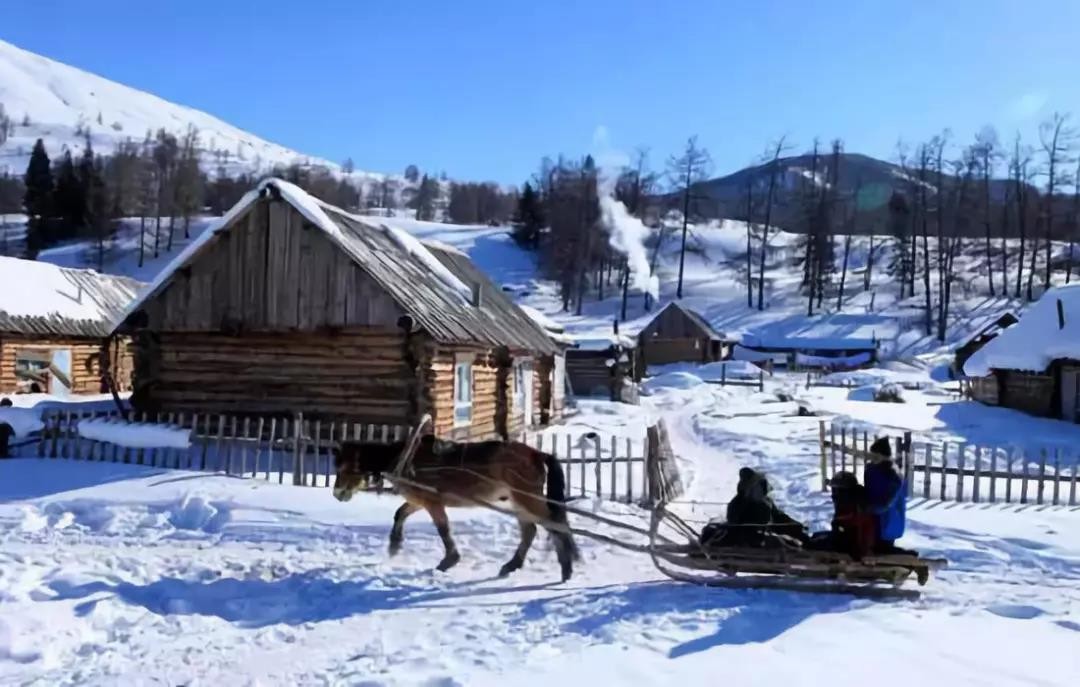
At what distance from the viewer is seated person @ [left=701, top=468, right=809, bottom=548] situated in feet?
27.7

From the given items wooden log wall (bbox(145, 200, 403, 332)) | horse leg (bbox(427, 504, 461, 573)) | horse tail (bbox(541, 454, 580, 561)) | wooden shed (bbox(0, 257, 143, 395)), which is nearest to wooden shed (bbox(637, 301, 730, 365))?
wooden shed (bbox(0, 257, 143, 395))

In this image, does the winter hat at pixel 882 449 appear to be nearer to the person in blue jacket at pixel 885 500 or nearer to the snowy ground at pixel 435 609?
the person in blue jacket at pixel 885 500

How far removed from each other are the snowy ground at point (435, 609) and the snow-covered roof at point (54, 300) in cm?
A: 1907

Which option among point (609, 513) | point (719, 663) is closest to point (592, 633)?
point (719, 663)

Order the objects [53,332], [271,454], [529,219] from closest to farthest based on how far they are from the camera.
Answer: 1. [271,454]
2. [53,332]
3. [529,219]

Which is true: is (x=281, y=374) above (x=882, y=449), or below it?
below

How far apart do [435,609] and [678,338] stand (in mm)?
55584

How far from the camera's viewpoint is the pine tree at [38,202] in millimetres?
82125

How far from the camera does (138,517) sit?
1201 cm

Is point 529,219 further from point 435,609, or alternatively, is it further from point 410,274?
point 435,609

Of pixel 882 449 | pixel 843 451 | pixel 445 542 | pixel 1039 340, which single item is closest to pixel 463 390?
pixel 843 451

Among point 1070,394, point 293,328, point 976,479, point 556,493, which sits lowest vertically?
point 976,479

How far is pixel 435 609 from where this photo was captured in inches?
313

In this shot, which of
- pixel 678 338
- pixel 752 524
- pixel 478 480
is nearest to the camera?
pixel 752 524
